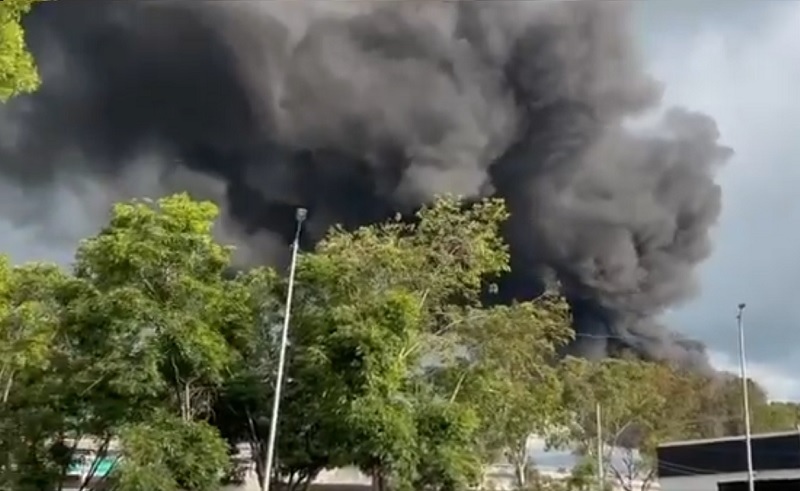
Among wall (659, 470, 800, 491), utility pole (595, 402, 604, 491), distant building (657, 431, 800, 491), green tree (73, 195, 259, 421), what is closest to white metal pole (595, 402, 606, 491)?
utility pole (595, 402, 604, 491)

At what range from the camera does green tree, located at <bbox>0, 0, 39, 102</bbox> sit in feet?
18.2

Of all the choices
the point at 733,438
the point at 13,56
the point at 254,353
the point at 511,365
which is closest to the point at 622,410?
the point at 733,438

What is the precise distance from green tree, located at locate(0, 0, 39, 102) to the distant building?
25470 millimetres

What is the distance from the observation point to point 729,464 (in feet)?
94.6

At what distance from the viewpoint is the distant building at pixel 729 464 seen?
26.8 metres

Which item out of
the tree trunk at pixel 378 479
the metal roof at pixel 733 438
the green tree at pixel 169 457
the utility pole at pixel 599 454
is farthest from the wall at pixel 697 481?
the green tree at pixel 169 457

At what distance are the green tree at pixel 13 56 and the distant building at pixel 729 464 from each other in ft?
83.6

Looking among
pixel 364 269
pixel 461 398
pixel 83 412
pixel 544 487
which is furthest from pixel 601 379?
pixel 83 412

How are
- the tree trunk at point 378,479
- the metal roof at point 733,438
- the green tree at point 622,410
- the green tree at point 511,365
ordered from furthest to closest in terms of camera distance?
1. the green tree at point 622,410
2. the metal roof at point 733,438
3. the green tree at point 511,365
4. the tree trunk at point 378,479

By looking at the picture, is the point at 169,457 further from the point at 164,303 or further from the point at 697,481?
the point at 697,481

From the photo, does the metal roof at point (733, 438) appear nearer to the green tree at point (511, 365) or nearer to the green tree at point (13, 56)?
the green tree at point (511, 365)

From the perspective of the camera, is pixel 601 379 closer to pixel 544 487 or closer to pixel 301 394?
pixel 544 487

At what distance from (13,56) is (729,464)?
27320 mm

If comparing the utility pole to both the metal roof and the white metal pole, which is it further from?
the metal roof
